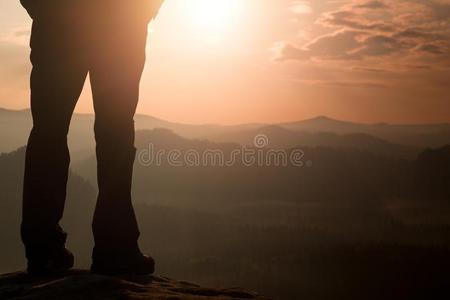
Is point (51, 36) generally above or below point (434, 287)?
above

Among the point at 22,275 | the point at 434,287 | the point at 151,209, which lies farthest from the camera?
the point at 151,209

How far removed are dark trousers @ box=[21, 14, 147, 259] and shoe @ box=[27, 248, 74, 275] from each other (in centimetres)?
10

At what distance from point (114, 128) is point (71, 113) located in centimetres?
58

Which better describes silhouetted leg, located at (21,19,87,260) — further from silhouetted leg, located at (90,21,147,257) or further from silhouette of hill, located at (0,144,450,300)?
silhouette of hill, located at (0,144,450,300)

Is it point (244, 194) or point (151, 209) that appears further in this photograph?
point (244, 194)

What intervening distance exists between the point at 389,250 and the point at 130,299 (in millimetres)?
106283

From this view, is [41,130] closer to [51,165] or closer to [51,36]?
[51,165]

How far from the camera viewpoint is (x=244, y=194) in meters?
181

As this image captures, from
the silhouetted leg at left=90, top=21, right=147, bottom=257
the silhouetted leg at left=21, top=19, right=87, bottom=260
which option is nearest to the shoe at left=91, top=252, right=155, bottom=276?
the silhouetted leg at left=90, top=21, right=147, bottom=257

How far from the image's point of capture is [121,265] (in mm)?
8422

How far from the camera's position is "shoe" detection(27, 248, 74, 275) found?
8.17m

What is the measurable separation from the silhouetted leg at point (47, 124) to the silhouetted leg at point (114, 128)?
1.22ft

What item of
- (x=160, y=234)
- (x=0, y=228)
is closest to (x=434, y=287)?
(x=160, y=234)

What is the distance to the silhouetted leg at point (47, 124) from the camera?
26.8 feet
